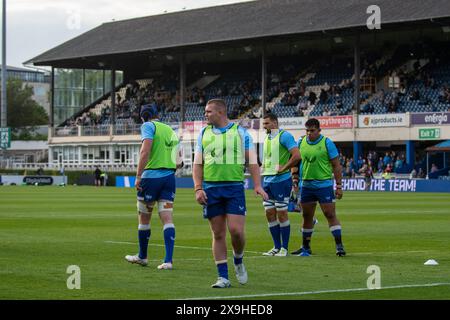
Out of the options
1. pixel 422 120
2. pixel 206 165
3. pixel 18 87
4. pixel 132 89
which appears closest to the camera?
pixel 206 165

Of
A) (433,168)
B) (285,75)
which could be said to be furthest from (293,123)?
(433,168)

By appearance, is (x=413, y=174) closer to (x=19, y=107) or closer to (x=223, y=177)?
(x=223, y=177)

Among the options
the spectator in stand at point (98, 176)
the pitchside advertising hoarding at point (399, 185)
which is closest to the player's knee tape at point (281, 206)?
the pitchside advertising hoarding at point (399, 185)

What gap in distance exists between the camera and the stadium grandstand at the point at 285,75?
64812 mm

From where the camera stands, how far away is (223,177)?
44.6 ft

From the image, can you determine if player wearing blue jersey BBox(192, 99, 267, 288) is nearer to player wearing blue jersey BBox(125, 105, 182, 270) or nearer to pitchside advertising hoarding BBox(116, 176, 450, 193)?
player wearing blue jersey BBox(125, 105, 182, 270)

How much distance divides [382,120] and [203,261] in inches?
1943

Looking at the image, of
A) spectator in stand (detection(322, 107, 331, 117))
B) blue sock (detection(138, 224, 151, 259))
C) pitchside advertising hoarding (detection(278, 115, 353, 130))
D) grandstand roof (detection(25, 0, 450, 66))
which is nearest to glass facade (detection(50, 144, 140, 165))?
grandstand roof (detection(25, 0, 450, 66))

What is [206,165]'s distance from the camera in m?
13.7

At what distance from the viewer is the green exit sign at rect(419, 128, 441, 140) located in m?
61.8

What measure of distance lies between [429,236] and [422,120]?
4091 cm

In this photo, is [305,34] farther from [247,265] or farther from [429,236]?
[247,265]

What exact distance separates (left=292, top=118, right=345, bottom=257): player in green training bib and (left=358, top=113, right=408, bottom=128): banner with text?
46.3 meters

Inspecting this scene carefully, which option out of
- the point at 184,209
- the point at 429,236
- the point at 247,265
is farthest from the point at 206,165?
the point at 184,209
